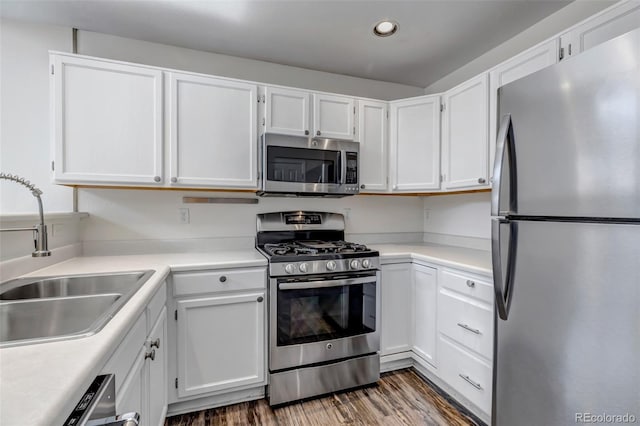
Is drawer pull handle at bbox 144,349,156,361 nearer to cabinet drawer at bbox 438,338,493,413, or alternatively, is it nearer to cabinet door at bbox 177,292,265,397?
cabinet door at bbox 177,292,265,397

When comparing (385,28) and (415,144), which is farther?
(415,144)

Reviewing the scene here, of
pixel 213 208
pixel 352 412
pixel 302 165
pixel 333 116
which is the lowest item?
pixel 352 412

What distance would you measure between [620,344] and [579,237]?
0.34m

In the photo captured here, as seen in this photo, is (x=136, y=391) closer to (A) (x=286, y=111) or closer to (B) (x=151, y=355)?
(B) (x=151, y=355)

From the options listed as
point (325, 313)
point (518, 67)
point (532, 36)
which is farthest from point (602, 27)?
point (325, 313)

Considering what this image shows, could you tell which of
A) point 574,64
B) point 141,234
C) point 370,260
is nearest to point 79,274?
point 141,234

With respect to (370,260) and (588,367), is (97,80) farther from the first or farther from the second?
(588,367)

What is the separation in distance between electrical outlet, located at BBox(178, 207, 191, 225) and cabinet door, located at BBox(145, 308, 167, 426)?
0.84 metres

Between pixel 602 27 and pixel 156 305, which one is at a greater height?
pixel 602 27

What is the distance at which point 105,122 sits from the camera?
5.94 ft

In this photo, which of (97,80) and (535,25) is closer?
(97,80)

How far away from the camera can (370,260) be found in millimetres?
2051

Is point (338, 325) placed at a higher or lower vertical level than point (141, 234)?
lower

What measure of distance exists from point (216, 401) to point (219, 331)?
1.58ft
